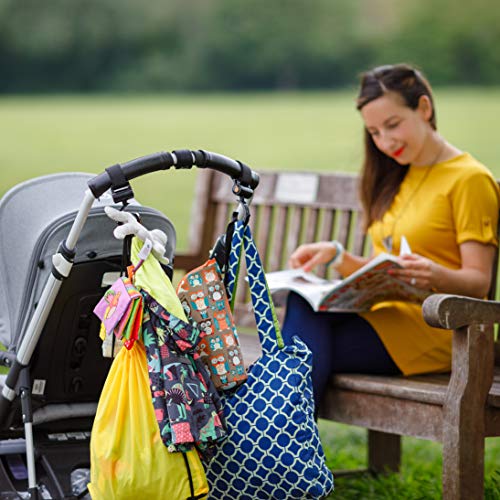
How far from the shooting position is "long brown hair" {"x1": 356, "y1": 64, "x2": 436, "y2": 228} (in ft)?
9.89

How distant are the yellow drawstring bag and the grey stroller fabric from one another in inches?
18.8

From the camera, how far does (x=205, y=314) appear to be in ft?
7.12

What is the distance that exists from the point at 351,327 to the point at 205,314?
816 millimetres

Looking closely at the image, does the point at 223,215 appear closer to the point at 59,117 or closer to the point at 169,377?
the point at 169,377

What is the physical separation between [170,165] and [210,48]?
17.7 meters

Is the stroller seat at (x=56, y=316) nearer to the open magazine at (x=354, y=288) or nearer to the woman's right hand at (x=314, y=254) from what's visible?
the open magazine at (x=354, y=288)

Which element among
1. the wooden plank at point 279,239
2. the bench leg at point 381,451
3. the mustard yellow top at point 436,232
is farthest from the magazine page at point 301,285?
the bench leg at point 381,451

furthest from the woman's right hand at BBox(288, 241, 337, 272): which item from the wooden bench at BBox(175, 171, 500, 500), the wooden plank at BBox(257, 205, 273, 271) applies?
the wooden plank at BBox(257, 205, 273, 271)

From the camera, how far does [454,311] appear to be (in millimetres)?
2430

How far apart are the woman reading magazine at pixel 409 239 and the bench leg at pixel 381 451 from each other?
737 millimetres

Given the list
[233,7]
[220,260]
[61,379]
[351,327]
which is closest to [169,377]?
[220,260]

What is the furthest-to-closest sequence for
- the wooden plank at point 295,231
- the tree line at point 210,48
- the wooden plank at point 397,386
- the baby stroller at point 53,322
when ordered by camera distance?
1. the tree line at point 210,48
2. the wooden plank at point 295,231
3. the wooden plank at point 397,386
4. the baby stroller at point 53,322

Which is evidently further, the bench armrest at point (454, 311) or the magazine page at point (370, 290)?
the magazine page at point (370, 290)

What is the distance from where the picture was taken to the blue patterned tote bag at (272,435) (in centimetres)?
210
